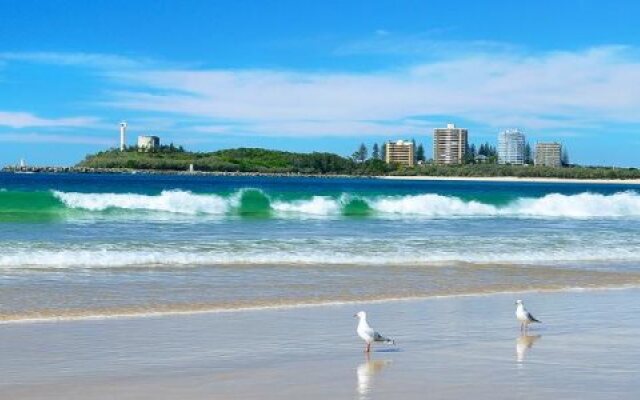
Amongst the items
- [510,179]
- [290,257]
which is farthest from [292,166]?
[290,257]

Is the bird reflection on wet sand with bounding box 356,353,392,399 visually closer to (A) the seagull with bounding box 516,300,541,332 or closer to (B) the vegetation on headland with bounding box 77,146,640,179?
(A) the seagull with bounding box 516,300,541,332

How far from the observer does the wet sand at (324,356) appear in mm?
7934

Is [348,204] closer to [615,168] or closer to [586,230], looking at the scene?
[586,230]

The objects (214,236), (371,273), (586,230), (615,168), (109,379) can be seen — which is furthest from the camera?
(615,168)

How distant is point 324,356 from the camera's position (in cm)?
945

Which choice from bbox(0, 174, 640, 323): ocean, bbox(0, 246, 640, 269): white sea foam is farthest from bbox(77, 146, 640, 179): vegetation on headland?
bbox(0, 246, 640, 269): white sea foam

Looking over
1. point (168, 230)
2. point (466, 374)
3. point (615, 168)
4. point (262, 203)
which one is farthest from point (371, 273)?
point (615, 168)

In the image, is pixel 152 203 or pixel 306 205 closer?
pixel 152 203

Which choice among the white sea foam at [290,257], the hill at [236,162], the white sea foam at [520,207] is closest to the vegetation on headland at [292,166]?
the hill at [236,162]

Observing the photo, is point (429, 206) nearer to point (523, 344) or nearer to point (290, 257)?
point (290, 257)

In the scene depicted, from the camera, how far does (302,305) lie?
13172 mm

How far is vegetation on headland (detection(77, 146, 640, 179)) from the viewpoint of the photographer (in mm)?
168375

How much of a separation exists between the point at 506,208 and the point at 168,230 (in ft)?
A: 88.3

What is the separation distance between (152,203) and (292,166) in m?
139
